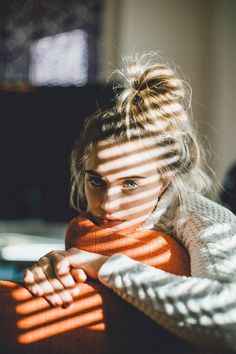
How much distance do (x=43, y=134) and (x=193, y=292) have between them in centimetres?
257

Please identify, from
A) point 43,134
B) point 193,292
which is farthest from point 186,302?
point 43,134

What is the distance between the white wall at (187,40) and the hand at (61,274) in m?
2.41

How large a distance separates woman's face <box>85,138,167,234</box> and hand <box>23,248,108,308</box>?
13 centimetres

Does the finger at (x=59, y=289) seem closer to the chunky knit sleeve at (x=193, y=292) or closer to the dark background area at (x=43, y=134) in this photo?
the chunky knit sleeve at (x=193, y=292)

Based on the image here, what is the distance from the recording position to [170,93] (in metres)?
0.90

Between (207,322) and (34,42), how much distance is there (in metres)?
3.45

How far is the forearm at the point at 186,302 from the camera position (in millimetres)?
539

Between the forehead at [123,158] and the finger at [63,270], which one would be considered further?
the forehead at [123,158]

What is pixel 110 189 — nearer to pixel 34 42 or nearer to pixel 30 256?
pixel 30 256

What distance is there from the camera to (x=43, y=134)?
2.97 m

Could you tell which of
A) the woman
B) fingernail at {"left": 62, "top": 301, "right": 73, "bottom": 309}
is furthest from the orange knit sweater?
fingernail at {"left": 62, "top": 301, "right": 73, "bottom": 309}

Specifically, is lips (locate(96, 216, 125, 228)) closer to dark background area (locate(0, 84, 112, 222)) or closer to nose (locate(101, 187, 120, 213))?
nose (locate(101, 187, 120, 213))

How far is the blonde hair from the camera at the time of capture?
2.75 feet

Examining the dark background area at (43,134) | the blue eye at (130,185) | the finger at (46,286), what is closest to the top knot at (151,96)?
the blue eye at (130,185)
